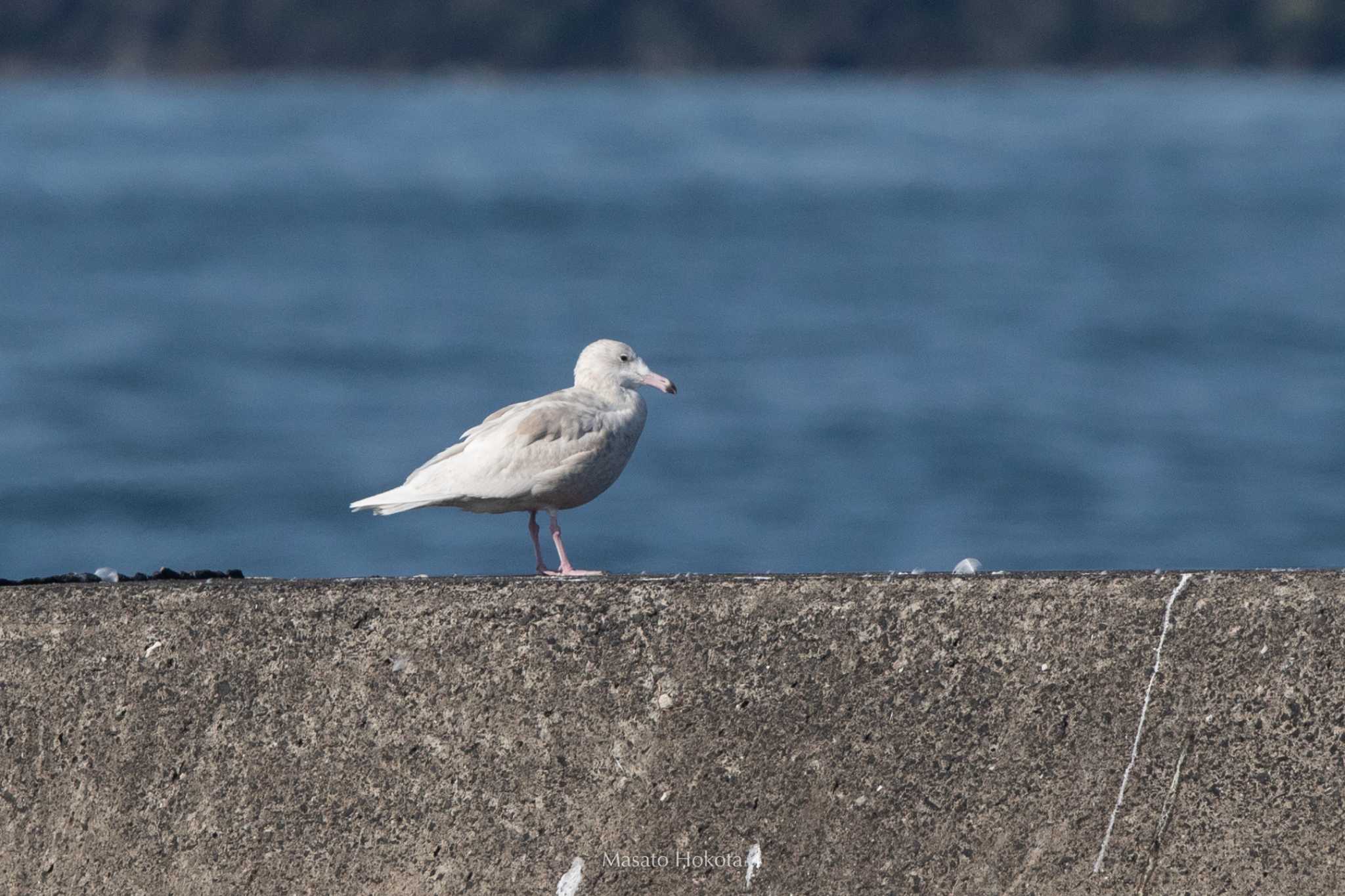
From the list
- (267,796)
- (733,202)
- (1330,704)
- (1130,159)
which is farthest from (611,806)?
(1130,159)

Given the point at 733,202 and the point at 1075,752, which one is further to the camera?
the point at 733,202

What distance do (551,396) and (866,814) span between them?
5.75 ft

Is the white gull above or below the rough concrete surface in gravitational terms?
above

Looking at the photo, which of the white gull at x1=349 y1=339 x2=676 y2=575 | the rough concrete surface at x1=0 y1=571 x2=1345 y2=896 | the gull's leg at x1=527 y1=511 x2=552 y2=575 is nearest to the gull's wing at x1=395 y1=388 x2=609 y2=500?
the white gull at x1=349 y1=339 x2=676 y2=575

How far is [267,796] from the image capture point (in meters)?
4.02

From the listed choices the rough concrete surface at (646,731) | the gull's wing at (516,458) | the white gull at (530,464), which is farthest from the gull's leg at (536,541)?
the rough concrete surface at (646,731)

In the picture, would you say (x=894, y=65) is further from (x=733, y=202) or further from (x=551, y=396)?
(x=551, y=396)

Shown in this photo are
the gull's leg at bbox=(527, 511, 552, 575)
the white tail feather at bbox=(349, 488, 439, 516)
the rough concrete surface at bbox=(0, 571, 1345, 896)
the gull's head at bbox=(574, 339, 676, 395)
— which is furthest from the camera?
the gull's head at bbox=(574, 339, 676, 395)

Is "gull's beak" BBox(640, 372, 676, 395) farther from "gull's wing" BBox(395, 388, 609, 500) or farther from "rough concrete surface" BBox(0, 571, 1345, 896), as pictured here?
"rough concrete surface" BBox(0, 571, 1345, 896)

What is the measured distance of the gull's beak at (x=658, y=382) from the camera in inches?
223

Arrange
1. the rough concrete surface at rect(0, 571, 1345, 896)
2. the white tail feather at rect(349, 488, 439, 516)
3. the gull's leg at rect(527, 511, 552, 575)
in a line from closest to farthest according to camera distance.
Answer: the rough concrete surface at rect(0, 571, 1345, 896) < the white tail feather at rect(349, 488, 439, 516) < the gull's leg at rect(527, 511, 552, 575)

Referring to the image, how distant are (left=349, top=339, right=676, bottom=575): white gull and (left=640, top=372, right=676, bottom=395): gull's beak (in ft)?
0.87

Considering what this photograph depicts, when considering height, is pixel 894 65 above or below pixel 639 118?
above

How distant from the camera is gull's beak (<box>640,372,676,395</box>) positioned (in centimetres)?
566
